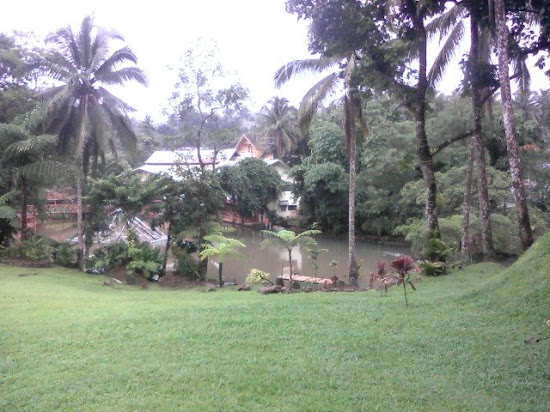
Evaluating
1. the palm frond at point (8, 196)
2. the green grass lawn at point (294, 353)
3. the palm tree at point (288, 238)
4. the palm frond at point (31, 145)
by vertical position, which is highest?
the palm frond at point (31, 145)

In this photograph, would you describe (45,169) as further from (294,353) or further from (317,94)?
(294,353)

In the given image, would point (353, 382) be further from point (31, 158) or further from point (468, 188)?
point (31, 158)

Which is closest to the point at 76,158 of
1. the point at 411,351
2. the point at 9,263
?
the point at 9,263

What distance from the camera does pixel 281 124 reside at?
4297 centimetres

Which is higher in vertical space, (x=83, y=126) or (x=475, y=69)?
(x=475, y=69)

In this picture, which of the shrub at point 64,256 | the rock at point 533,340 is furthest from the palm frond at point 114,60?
the rock at point 533,340

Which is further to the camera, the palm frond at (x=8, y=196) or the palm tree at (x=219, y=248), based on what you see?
the palm frond at (x=8, y=196)

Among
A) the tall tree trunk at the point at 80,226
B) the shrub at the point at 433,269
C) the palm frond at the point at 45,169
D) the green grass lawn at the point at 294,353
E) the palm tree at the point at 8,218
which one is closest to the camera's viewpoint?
the green grass lawn at the point at 294,353

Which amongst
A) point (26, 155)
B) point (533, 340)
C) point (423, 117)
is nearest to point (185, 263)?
point (26, 155)

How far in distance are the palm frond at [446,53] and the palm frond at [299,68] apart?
126 inches

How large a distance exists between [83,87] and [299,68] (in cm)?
816

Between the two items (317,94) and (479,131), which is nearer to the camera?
(479,131)

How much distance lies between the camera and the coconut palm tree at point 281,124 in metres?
42.9

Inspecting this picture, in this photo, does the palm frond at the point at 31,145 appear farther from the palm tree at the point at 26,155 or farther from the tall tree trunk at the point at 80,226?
the tall tree trunk at the point at 80,226
